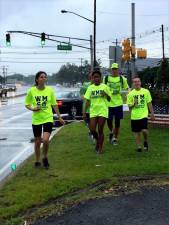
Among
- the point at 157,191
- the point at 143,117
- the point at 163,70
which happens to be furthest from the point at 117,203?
the point at 163,70

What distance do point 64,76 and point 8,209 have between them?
6358 inches

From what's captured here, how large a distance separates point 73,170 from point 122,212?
10.0 ft

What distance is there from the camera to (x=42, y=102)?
10.1 m

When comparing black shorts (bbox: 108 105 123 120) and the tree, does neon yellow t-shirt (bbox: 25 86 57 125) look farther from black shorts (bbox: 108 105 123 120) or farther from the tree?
the tree

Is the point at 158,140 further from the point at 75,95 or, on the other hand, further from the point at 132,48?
the point at 132,48

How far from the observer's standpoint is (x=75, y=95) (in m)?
27.8

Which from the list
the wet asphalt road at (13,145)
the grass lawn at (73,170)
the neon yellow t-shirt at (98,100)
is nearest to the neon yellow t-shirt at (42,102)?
the grass lawn at (73,170)

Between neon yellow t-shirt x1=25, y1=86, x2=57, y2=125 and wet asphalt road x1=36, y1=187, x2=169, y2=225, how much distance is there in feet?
10.1

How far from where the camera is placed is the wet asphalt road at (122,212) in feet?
20.4

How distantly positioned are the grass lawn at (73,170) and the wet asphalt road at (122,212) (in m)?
0.63

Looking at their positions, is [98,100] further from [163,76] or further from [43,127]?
[163,76]

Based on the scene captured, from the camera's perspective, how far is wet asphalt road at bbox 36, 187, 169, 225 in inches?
244

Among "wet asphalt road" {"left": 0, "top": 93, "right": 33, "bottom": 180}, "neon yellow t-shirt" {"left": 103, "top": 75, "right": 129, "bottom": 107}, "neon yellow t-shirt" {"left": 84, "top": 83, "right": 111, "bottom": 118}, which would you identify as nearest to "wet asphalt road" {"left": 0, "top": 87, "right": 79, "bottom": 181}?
"wet asphalt road" {"left": 0, "top": 93, "right": 33, "bottom": 180}

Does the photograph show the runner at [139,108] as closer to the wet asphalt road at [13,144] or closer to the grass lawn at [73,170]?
the grass lawn at [73,170]
